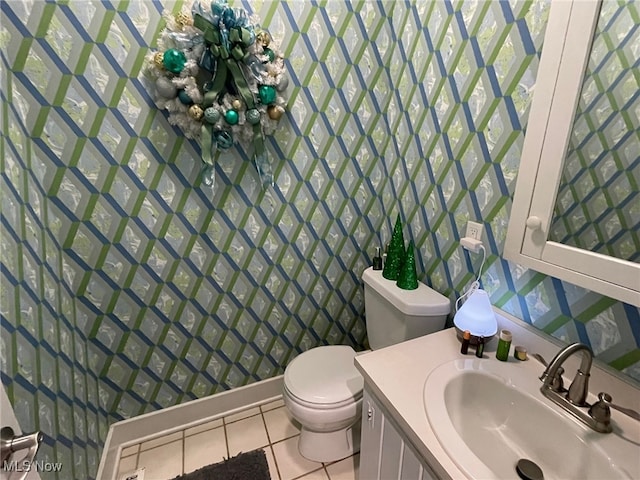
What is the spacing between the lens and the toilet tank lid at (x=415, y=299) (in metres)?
Answer: 1.28

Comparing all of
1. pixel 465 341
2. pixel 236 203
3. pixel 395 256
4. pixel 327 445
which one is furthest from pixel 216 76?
pixel 327 445

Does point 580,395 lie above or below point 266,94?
below

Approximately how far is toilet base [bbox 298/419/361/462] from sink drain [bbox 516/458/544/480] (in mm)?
781

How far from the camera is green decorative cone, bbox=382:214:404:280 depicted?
1474 mm

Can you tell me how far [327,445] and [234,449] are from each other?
47cm

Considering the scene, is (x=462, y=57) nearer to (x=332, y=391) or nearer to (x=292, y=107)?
(x=292, y=107)

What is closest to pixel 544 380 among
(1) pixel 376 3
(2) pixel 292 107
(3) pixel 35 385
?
(2) pixel 292 107

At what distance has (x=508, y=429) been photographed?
942mm

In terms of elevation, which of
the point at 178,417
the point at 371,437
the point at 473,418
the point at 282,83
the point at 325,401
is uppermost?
the point at 282,83

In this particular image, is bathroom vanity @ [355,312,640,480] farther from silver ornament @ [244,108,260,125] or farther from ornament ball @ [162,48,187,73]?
ornament ball @ [162,48,187,73]

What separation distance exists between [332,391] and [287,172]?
0.98 m

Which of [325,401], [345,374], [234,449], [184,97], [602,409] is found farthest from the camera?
[234,449]

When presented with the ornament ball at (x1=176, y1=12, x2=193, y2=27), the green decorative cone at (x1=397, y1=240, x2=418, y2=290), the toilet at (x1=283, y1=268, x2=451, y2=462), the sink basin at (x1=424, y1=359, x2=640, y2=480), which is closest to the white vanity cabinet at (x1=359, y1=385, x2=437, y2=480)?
the sink basin at (x1=424, y1=359, x2=640, y2=480)

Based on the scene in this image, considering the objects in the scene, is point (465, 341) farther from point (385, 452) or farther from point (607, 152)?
point (607, 152)
